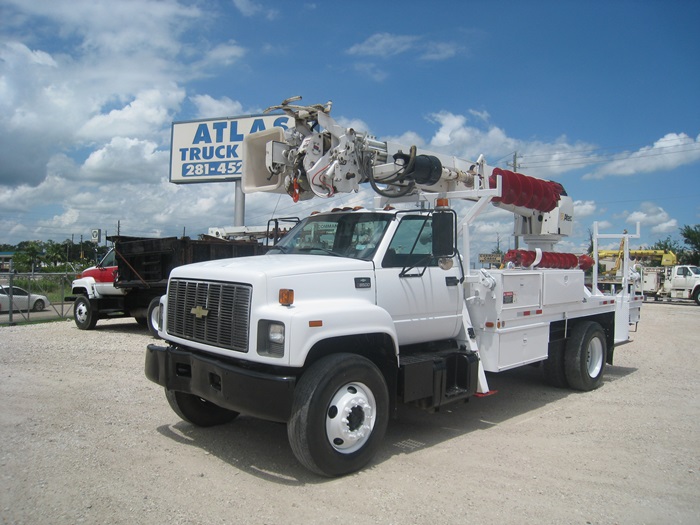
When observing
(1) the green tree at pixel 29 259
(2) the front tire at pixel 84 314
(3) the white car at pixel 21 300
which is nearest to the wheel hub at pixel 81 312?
(2) the front tire at pixel 84 314

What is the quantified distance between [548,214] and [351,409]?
5.27 meters

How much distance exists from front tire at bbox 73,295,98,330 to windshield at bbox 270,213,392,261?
10278 mm

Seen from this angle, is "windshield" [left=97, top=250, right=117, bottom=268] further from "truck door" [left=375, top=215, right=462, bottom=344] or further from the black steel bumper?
"truck door" [left=375, top=215, right=462, bottom=344]

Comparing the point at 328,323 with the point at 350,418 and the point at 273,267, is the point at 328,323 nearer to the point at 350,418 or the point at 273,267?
the point at 273,267

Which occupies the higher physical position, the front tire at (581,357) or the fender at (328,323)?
the fender at (328,323)

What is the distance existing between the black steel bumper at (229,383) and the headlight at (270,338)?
7.6 inches

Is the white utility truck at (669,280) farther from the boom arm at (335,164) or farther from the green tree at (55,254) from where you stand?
the green tree at (55,254)

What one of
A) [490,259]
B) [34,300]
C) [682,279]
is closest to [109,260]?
[34,300]

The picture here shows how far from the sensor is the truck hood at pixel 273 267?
4.70 meters

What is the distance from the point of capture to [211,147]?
22984mm

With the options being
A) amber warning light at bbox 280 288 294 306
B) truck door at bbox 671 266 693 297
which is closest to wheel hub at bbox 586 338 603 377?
amber warning light at bbox 280 288 294 306

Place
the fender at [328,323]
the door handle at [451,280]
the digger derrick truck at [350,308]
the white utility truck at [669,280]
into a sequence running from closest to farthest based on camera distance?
the fender at [328,323]
the digger derrick truck at [350,308]
the door handle at [451,280]
the white utility truck at [669,280]

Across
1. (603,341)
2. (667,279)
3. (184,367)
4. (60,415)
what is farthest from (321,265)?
(667,279)

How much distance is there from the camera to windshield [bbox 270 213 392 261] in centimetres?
552
